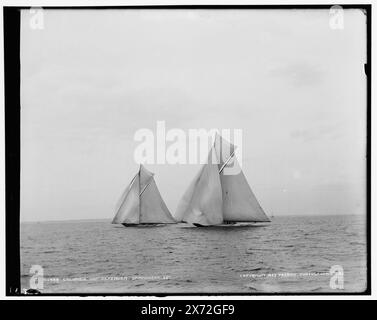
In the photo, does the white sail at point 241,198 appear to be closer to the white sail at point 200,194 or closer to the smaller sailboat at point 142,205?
the white sail at point 200,194

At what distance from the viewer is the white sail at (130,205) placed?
16.7ft

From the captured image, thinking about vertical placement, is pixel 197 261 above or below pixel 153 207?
below

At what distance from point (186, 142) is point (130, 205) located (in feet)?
2.10

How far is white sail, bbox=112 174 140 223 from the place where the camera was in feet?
16.7

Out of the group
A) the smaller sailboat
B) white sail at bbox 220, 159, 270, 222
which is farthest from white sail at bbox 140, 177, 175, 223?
white sail at bbox 220, 159, 270, 222

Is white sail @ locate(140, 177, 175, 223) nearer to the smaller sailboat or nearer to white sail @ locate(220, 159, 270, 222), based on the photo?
the smaller sailboat

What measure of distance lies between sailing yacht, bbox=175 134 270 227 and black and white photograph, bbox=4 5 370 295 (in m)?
0.01

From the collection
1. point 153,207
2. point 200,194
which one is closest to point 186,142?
point 200,194

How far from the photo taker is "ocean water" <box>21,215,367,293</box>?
201 inches

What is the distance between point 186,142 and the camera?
514 cm

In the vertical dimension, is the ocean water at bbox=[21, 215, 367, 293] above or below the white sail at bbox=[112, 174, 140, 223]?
below

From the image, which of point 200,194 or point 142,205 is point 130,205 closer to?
point 142,205

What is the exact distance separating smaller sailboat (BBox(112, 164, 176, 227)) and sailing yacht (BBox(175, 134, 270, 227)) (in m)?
0.14
